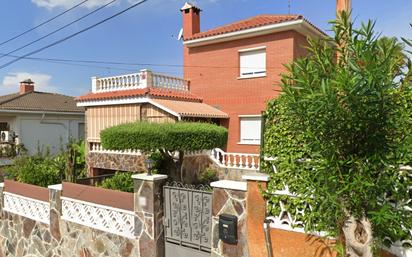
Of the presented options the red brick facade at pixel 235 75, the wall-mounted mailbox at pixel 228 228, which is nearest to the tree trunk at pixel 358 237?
the wall-mounted mailbox at pixel 228 228

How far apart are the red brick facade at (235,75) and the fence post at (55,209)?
1040 cm

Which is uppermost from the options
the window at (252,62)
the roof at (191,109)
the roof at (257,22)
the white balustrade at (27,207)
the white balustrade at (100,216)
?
the roof at (257,22)

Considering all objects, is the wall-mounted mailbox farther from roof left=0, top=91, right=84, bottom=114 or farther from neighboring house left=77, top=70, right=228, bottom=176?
roof left=0, top=91, right=84, bottom=114

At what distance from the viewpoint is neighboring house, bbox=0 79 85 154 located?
21.5 m

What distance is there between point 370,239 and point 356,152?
0.98m

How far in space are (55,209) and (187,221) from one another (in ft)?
15.2

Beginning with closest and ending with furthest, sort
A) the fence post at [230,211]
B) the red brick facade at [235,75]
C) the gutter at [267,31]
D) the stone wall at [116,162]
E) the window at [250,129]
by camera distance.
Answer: the fence post at [230,211] → the stone wall at [116,162] → the gutter at [267,31] → the red brick facade at [235,75] → the window at [250,129]

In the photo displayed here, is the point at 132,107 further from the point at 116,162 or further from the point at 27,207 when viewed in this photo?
the point at 27,207

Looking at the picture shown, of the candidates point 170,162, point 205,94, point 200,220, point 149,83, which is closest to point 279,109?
point 200,220

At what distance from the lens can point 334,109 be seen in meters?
3.07

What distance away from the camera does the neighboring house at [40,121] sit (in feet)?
70.6

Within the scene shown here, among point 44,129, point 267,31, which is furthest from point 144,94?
point 44,129

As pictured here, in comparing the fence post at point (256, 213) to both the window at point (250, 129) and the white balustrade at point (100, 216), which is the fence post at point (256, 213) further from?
the window at point (250, 129)

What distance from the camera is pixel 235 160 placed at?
1391 cm
